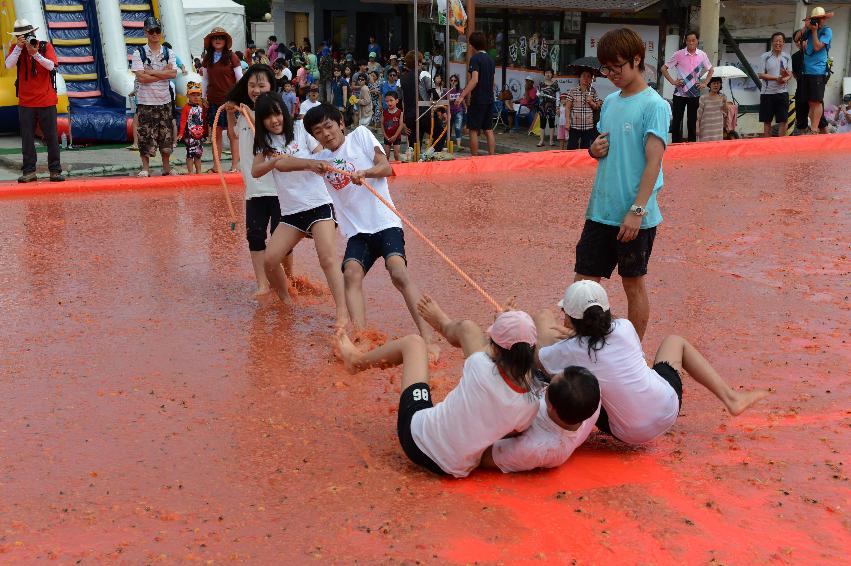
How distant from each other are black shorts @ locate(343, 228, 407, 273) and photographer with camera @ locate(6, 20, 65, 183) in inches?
294

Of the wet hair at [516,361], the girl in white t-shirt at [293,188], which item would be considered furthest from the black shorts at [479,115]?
the wet hair at [516,361]

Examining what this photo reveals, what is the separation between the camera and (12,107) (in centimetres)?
1831

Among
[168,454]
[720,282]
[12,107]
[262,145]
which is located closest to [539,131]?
[12,107]

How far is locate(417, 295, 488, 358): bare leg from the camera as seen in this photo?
5.06 metres

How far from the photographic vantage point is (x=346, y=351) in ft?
19.4

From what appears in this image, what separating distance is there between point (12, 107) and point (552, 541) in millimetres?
16575

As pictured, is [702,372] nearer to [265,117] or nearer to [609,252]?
Result: [609,252]

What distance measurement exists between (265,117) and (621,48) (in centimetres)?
243

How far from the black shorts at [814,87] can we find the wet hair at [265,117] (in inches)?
489

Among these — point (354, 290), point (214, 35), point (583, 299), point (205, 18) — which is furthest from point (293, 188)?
point (205, 18)

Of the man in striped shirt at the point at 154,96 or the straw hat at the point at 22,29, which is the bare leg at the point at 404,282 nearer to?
the man in striped shirt at the point at 154,96

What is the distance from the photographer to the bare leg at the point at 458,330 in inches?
199

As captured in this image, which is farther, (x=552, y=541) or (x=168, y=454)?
(x=168, y=454)

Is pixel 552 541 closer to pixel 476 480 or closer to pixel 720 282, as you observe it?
pixel 476 480
